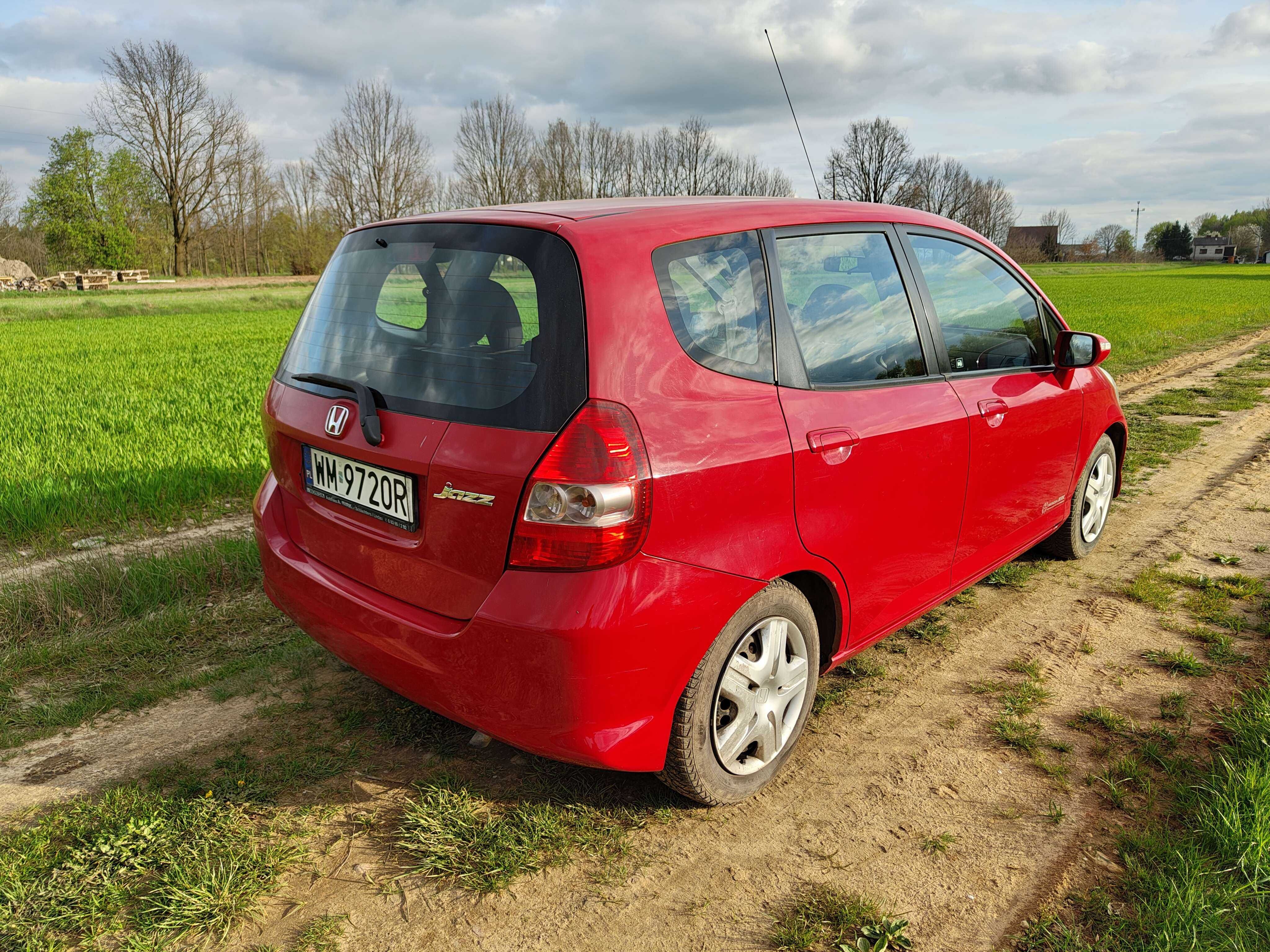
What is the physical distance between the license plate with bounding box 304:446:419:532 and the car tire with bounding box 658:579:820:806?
953 millimetres

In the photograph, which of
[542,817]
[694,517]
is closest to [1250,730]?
[694,517]

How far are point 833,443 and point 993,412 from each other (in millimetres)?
1146

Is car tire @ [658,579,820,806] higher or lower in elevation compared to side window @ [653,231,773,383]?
lower

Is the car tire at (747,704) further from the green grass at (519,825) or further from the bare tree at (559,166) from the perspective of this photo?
the bare tree at (559,166)

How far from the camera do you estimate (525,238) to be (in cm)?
247

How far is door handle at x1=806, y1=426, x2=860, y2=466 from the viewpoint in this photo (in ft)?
8.79

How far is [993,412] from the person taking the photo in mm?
3520

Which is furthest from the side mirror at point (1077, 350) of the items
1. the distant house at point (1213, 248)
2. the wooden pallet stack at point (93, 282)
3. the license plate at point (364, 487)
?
Result: the distant house at point (1213, 248)

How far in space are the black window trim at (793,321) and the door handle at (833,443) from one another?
144 mm

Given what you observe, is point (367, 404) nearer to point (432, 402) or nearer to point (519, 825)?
point (432, 402)

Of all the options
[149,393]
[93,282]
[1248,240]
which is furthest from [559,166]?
[1248,240]

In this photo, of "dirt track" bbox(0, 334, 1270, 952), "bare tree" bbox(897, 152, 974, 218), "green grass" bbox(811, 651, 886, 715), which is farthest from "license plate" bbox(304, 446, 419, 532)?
"bare tree" bbox(897, 152, 974, 218)

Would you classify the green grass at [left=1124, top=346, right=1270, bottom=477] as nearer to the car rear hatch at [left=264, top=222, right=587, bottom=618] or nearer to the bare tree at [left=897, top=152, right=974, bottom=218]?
the car rear hatch at [left=264, top=222, right=587, bottom=618]

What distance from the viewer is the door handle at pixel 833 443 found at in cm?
268
